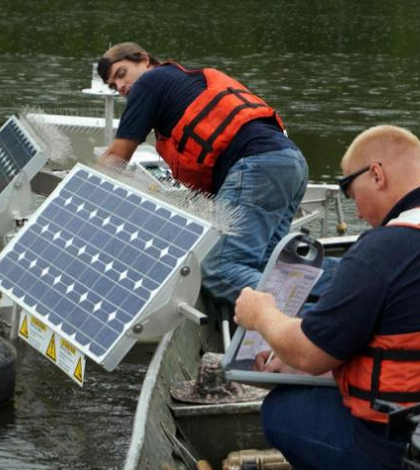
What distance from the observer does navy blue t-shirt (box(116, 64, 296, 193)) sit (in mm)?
6723

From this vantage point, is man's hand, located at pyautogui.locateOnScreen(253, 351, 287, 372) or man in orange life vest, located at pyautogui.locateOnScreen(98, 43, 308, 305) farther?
man in orange life vest, located at pyautogui.locateOnScreen(98, 43, 308, 305)

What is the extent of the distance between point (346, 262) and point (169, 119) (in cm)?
291

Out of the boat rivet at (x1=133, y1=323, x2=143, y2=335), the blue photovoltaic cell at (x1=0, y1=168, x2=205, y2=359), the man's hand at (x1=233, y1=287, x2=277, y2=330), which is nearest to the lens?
the man's hand at (x1=233, y1=287, x2=277, y2=330)

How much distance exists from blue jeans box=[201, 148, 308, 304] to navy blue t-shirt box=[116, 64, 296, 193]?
0.07m

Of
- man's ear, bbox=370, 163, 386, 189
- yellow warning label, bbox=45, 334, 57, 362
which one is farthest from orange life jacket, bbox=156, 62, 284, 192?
man's ear, bbox=370, 163, 386, 189

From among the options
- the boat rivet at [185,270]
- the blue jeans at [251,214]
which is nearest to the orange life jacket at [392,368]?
the boat rivet at [185,270]

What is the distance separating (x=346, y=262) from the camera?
405cm

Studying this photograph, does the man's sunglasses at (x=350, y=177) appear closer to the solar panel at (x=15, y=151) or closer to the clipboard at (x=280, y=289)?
the clipboard at (x=280, y=289)

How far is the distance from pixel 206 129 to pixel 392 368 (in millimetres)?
2829

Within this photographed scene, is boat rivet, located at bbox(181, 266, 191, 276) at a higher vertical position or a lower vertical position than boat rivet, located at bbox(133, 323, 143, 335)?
higher

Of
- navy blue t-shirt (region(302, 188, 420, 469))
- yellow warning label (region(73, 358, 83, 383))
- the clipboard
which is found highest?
navy blue t-shirt (region(302, 188, 420, 469))

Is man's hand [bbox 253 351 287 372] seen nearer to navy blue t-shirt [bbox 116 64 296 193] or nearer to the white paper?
the white paper

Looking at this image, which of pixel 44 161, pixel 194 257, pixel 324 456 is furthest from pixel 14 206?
pixel 324 456

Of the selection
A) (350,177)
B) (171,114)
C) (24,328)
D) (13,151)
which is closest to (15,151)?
(13,151)
